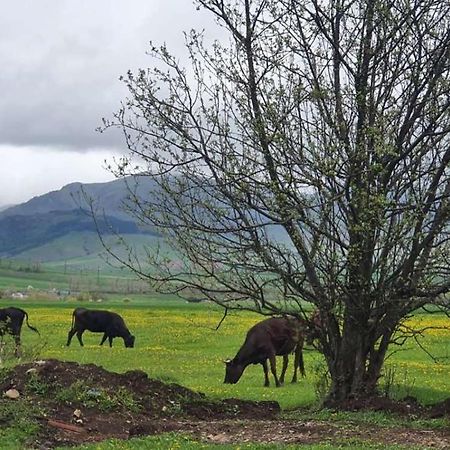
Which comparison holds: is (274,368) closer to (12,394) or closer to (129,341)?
(12,394)

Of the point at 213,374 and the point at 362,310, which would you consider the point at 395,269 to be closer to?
A: the point at 362,310

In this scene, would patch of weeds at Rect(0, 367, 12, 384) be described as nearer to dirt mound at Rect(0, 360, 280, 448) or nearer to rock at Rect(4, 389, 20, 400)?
dirt mound at Rect(0, 360, 280, 448)

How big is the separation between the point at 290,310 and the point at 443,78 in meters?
5.26

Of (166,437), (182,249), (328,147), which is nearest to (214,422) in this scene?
(166,437)

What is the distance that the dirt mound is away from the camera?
1322 cm

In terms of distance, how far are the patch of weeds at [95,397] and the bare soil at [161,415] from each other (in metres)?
0.02

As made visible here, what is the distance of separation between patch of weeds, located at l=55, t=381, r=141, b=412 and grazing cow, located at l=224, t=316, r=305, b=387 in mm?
6970

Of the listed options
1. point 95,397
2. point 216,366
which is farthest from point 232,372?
point 95,397

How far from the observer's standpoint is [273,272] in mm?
14859

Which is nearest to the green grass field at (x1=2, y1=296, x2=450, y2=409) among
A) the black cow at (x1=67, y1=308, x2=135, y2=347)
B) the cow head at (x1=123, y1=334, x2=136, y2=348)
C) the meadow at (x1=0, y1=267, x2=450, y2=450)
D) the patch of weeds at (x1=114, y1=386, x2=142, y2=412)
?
the meadow at (x1=0, y1=267, x2=450, y2=450)

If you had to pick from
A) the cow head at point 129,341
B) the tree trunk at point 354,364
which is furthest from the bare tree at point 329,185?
the cow head at point 129,341

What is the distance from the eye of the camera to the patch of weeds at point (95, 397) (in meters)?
14.5

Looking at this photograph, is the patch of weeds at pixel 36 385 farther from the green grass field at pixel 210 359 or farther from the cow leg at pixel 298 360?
the cow leg at pixel 298 360

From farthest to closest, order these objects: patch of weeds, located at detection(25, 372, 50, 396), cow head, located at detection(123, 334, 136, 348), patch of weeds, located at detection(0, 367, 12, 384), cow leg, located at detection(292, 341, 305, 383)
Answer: cow head, located at detection(123, 334, 136, 348) < cow leg, located at detection(292, 341, 305, 383) < patch of weeds, located at detection(0, 367, 12, 384) < patch of weeds, located at detection(25, 372, 50, 396)
